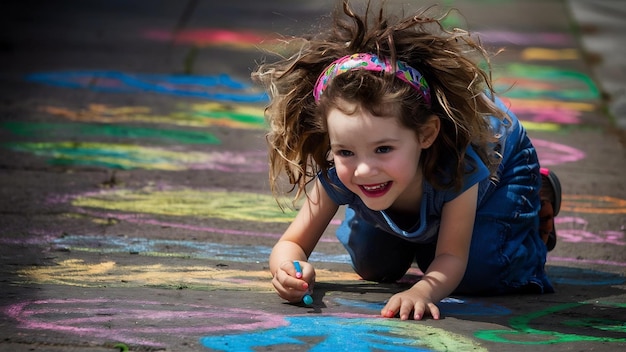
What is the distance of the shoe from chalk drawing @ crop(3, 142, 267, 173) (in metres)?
1.54

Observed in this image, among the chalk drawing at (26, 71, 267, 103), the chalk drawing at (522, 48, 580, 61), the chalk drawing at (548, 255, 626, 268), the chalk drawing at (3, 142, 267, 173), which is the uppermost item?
the chalk drawing at (522, 48, 580, 61)

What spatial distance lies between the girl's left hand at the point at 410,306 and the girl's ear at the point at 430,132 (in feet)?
1.41

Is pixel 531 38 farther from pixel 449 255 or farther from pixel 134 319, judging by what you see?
pixel 134 319

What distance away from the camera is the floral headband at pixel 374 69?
9.58 feet

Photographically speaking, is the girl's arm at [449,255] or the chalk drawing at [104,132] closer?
the girl's arm at [449,255]

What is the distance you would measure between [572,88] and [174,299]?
13.0 feet

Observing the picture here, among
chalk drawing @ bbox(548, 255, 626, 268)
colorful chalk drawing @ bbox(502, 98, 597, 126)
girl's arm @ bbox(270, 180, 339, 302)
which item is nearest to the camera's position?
girl's arm @ bbox(270, 180, 339, 302)

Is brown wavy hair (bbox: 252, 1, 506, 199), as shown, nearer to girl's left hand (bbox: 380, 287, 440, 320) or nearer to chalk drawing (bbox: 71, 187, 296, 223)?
girl's left hand (bbox: 380, 287, 440, 320)

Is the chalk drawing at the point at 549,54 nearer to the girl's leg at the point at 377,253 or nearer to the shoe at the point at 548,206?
the shoe at the point at 548,206

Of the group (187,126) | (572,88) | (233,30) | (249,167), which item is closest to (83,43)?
(233,30)

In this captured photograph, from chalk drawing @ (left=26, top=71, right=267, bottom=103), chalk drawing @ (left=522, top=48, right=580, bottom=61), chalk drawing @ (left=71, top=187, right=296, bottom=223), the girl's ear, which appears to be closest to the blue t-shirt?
the girl's ear

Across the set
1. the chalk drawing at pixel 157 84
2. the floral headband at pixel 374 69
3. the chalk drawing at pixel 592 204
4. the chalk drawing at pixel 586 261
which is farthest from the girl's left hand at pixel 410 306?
the chalk drawing at pixel 157 84

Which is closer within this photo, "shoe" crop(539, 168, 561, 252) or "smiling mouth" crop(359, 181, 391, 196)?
"smiling mouth" crop(359, 181, 391, 196)

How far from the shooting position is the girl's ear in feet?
9.75
